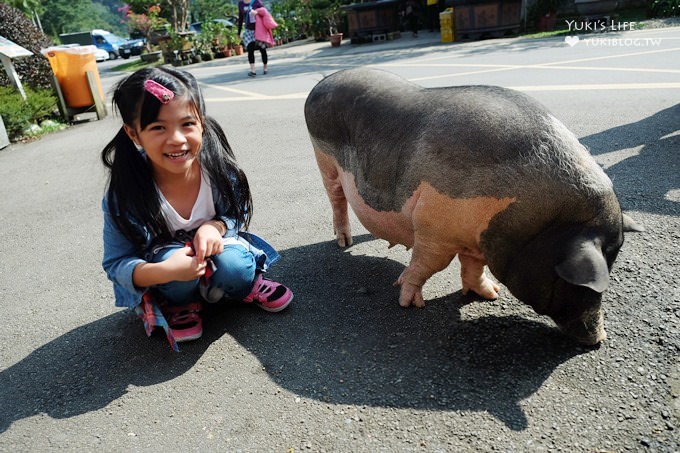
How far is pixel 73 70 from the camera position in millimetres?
9812

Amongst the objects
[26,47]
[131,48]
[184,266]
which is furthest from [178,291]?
[131,48]

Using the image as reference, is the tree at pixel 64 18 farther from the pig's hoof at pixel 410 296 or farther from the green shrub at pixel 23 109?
the pig's hoof at pixel 410 296

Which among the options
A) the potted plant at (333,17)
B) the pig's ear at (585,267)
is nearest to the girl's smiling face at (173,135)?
the pig's ear at (585,267)

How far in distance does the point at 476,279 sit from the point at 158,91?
1754 mm

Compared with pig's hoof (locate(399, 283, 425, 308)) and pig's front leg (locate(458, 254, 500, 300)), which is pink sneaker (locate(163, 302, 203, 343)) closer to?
pig's hoof (locate(399, 283, 425, 308))

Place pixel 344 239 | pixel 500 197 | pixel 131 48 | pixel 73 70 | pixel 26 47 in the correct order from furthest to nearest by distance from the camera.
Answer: pixel 131 48 < pixel 26 47 < pixel 73 70 < pixel 344 239 < pixel 500 197

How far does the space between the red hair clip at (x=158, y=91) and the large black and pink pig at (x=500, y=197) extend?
100 centimetres

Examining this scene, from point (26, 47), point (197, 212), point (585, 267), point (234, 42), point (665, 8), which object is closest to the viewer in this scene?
point (585, 267)

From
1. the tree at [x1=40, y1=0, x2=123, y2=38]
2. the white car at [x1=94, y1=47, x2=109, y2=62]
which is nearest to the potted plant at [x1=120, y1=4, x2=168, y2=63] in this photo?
the white car at [x1=94, y1=47, x2=109, y2=62]

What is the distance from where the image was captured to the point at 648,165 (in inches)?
172

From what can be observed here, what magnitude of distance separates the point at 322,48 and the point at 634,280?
18006 mm

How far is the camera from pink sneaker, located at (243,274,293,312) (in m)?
2.91

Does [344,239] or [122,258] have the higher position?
[122,258]

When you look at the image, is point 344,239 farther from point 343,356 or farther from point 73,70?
point 73,70
